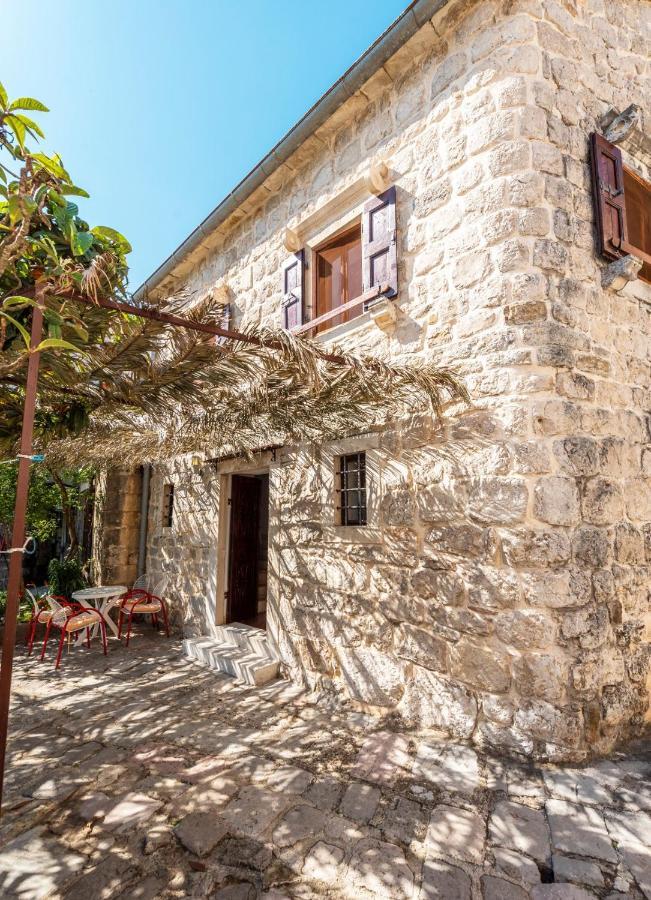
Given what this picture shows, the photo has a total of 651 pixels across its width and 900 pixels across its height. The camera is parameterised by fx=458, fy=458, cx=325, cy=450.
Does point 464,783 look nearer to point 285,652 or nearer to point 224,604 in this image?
point 285,652

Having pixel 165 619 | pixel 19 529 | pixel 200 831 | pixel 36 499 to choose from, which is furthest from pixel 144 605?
pixel 19 529

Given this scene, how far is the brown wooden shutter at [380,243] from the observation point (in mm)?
3768

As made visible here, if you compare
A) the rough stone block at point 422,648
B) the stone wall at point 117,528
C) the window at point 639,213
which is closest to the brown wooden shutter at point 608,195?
the window at point 639,213

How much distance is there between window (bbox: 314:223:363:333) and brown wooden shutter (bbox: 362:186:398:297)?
329 mm

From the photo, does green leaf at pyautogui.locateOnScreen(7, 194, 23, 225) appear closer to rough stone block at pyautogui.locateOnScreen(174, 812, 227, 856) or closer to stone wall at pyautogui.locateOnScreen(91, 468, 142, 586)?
rough stone block at pyautogui.locateOnScreen(174, 812, 227, 856)

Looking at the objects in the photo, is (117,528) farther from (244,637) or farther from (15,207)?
(15,207)

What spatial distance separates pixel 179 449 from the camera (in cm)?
518

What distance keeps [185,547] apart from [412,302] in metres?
4.35

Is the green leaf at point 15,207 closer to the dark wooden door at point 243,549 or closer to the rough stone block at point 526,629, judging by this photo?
the rough stone block at point 526,629

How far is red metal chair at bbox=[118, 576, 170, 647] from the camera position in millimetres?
5898

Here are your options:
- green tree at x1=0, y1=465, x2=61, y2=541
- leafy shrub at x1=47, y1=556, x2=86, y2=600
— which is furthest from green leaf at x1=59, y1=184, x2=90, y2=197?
green tree at x1=0, y1=465, x2=61, y2=541

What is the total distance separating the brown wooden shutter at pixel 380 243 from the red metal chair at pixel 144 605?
4744 mm

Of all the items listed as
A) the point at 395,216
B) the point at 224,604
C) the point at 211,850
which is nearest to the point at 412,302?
the point at 395,216

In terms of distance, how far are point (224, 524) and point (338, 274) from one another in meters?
3.21
